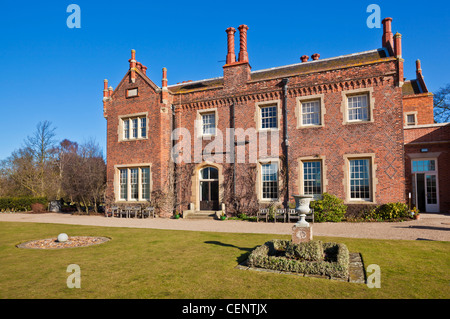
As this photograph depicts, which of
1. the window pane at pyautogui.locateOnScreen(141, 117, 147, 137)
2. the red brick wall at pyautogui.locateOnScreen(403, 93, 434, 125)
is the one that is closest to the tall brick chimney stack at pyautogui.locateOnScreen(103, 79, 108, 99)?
the window pane at pyautogui.locateOnScreen(141, 117, 147, 137)

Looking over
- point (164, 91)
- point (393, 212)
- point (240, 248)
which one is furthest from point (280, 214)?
point (164, 91)

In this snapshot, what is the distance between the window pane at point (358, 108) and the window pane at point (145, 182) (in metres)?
13.4

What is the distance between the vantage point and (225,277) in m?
6.19

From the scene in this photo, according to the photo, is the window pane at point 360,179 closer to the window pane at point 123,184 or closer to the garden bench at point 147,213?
the garden bench at point 147,213

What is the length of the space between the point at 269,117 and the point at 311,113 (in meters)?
2.51

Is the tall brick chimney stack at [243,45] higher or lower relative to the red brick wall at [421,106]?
higher

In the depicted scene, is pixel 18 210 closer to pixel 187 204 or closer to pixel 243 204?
pixel 187 204

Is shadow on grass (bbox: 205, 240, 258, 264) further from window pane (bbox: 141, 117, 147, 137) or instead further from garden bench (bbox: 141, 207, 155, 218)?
window pane (bbox: 141, 117, 147, 137)

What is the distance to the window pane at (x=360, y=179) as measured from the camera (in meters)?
16.1

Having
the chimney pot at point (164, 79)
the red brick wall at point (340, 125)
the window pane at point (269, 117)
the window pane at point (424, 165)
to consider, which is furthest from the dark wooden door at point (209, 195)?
the window pane at point (424, 165)

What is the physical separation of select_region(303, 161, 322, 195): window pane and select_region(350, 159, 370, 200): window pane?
1.72 m

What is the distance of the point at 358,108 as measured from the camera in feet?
54.3

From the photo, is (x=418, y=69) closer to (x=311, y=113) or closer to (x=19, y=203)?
(x=311, y=113)

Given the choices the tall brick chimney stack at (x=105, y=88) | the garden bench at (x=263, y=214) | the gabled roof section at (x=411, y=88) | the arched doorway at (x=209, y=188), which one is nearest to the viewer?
the garden bench at (x=263, y=214)
